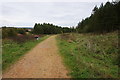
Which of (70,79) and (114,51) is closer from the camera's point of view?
(70,79)

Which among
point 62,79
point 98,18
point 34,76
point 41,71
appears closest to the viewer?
point 62,79

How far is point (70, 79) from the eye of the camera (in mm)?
6062

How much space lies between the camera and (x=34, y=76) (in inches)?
253

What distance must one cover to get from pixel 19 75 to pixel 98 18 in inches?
1442

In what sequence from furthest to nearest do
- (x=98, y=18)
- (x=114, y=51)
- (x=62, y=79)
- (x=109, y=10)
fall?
(x=98, y=18)
(x=109, y=10)
(x=114, y=51)
(x=62, y=79)

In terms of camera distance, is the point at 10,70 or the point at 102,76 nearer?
the point at 102,76

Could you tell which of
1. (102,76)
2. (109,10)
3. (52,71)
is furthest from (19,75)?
(109,10)

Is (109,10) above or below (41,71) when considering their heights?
above

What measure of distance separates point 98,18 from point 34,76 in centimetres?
3656

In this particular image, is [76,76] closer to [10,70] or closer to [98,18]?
[10,70]

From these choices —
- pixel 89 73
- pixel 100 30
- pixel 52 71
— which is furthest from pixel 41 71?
pixel 100 30

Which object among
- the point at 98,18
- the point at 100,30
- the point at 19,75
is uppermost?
the point at 98,18

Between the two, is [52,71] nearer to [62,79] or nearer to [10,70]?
[62,79]

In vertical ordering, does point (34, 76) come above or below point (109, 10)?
below
